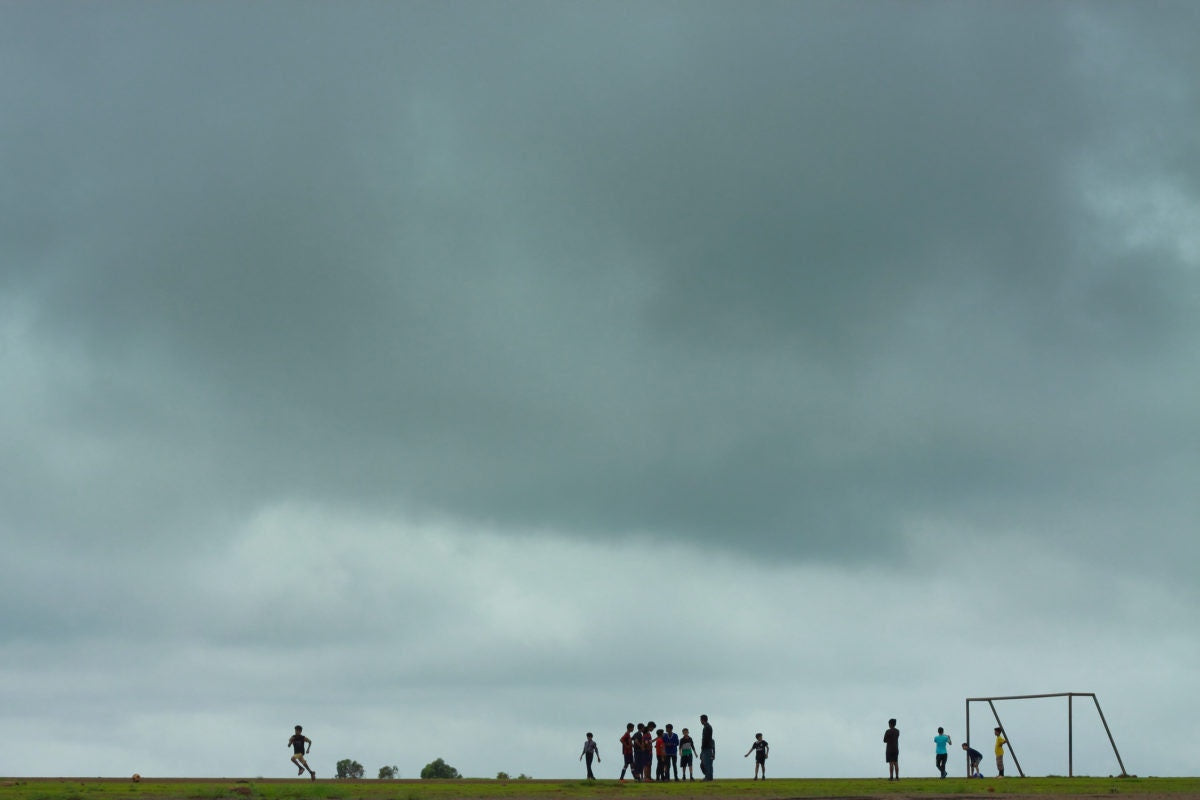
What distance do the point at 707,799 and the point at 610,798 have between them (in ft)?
8.90

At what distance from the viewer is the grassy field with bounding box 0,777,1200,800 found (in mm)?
39441

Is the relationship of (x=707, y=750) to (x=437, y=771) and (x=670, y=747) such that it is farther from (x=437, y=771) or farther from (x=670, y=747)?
(x=437, y=771)

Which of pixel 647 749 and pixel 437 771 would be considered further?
pixel 437 771

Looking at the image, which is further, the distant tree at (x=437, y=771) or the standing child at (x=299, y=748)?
the distant tree at (x=437, y=771)

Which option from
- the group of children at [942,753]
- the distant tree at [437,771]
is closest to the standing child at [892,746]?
the group of children at [942,753]

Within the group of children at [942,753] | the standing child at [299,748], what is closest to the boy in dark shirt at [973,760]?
the group of children at [942,753]

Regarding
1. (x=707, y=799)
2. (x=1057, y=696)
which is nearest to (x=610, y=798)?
(x=707, y=799)

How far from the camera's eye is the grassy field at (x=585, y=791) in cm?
3944

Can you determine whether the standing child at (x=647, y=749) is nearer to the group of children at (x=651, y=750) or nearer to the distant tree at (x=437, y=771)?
the group of children at (x=651, y=750)

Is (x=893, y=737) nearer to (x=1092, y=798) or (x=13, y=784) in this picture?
(x=1092, y=798)

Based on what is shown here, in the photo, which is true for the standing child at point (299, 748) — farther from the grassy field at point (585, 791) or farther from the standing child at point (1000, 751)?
the standing child at point (1000, 751)

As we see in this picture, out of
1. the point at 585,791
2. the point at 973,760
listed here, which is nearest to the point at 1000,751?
the point at 973,760

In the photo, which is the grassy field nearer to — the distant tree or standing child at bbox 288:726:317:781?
standing child at bbox 288:726:317:781

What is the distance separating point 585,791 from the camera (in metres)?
42.5
